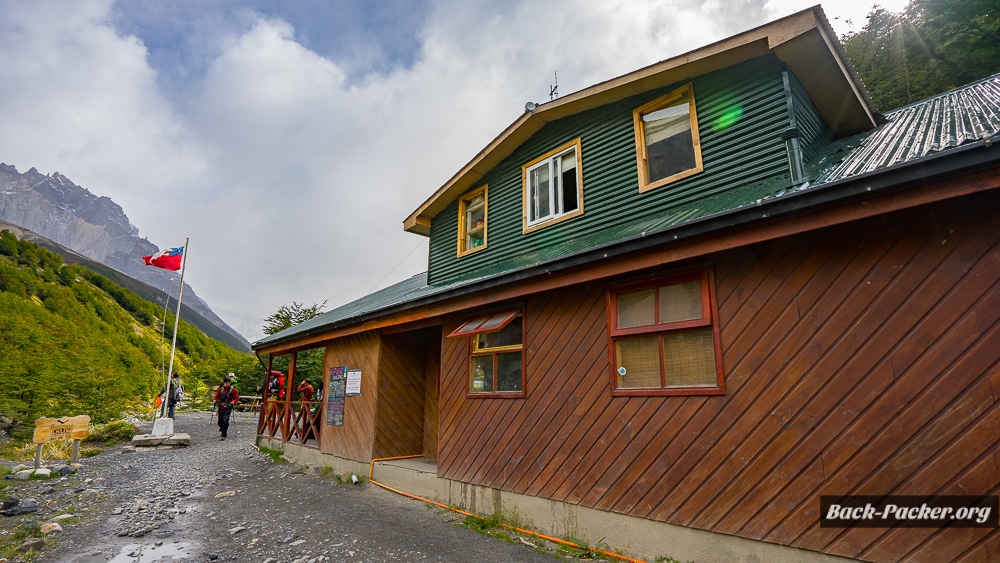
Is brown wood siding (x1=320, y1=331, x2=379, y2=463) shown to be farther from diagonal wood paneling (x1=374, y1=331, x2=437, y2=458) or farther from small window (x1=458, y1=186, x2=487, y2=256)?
small window (x1=458, y1=186, x2=487, y2=256)

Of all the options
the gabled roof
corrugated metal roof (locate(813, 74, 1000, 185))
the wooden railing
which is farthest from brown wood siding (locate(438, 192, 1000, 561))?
the wooden railing

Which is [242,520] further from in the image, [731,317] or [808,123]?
[808,123]

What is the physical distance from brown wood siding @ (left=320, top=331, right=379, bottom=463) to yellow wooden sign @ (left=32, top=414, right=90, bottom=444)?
5153 mm

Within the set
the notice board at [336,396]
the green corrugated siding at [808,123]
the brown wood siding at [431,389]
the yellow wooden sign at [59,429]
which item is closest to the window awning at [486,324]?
the brown wood siding at [431,389]

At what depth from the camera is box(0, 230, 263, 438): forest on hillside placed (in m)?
12.2

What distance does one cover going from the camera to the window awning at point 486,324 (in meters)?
6.19

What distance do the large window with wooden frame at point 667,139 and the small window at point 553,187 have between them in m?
1.04

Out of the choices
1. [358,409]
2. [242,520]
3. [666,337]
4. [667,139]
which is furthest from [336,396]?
[667,139]

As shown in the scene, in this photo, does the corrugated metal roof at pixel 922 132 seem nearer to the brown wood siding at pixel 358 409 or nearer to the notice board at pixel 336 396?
Result: the brown wood siding at pixel 358 409

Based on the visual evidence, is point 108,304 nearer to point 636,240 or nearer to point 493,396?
point 493,396

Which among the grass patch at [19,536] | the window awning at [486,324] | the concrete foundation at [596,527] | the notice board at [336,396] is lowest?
the grass patch at [19,536]

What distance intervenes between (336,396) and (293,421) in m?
2.35

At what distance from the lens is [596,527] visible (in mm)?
4828

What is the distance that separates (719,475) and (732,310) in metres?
1.43
